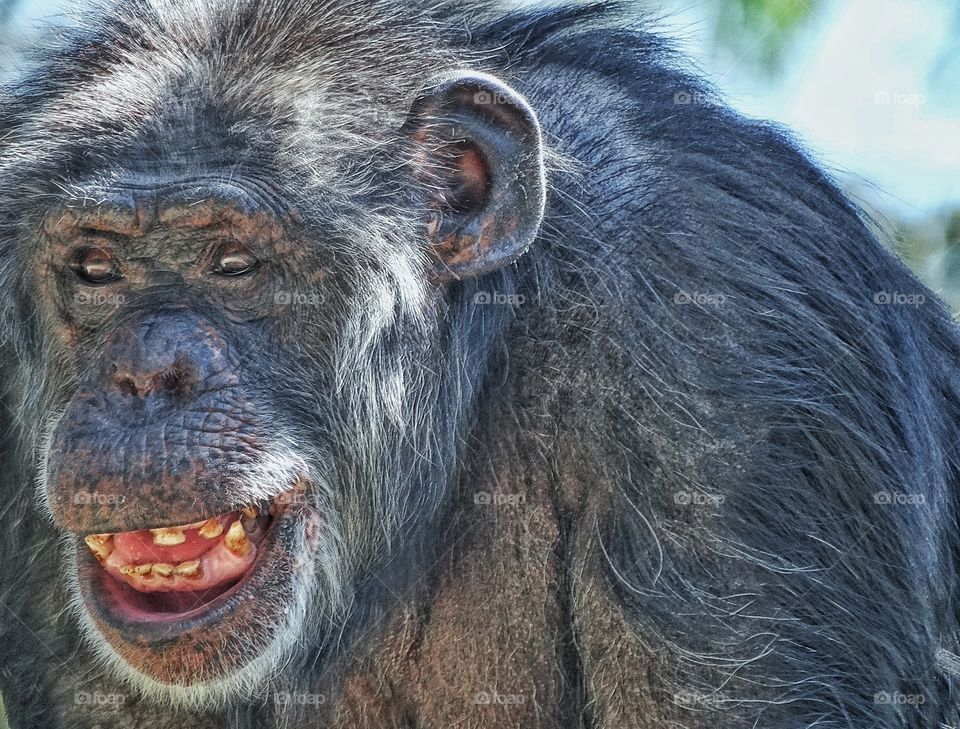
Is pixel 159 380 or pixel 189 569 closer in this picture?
pixel 159 380

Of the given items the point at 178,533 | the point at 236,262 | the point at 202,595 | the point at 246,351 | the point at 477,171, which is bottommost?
the point at 202,595

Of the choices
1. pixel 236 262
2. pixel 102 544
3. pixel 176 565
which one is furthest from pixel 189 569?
pixel 236 262

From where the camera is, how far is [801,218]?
4148mm

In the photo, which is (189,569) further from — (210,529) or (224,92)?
(224,92)

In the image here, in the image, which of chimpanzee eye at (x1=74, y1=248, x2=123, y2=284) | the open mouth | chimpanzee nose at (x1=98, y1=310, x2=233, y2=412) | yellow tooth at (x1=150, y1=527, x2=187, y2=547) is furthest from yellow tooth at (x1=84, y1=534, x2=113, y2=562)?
chimpanzee eye at (x1=74, y1=248, x2=123, y2=284)

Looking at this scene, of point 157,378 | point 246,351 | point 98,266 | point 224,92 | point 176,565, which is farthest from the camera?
point 224,92

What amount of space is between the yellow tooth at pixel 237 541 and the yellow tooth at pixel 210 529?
50 millimetres

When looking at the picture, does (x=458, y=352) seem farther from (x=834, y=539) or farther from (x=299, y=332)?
(x=834, y=539)

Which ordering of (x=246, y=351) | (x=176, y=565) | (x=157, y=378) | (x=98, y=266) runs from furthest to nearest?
(x=98, y=266), (x=246, y=351), (x=176, y=565), (x=157, y=378)

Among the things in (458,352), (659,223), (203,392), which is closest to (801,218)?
(659,223)

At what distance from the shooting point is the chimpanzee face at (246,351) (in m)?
3.61

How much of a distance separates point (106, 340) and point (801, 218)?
230 centimetres

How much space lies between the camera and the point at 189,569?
12.2 feet

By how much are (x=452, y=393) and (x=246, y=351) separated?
70 centimetres
